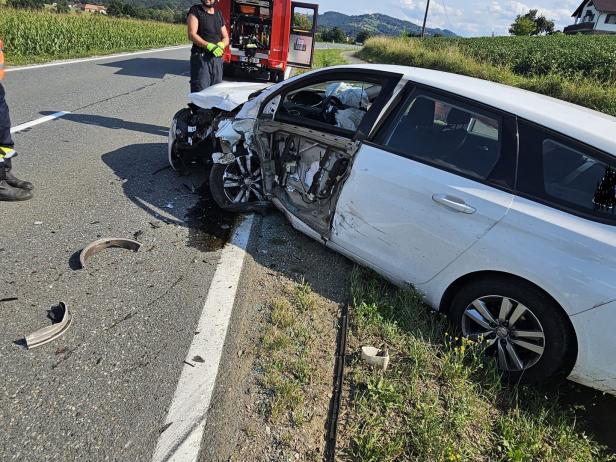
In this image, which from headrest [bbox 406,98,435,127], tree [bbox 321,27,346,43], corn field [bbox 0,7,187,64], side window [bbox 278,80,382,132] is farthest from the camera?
tree [bbox 321,27,346,43]

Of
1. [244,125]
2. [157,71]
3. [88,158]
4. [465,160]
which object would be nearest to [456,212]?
[465,160]

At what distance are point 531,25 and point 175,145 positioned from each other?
81955 mm

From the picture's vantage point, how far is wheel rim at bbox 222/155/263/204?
4.32 metres

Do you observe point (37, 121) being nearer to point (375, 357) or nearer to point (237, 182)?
point (237, 182)

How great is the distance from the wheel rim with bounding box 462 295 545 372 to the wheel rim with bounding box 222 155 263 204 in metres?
2.31

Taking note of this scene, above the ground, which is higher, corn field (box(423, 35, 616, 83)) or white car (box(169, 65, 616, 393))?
corn field (box(423, 35, 616, 83))

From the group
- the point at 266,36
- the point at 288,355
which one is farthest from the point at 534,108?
the point at 266,36

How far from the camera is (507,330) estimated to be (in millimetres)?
2762

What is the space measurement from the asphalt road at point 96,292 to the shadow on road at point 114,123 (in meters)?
0.37

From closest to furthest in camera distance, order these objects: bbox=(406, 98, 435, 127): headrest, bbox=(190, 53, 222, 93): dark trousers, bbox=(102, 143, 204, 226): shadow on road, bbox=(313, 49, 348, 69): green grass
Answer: bbox=(406, 98, 435, 127): headrest
bbox=(102, 143, 204, 226): shadow on road
bbox=(190, 53, 222, 93): dark trousers
bbox=(313, 49, 348, 69): green grass

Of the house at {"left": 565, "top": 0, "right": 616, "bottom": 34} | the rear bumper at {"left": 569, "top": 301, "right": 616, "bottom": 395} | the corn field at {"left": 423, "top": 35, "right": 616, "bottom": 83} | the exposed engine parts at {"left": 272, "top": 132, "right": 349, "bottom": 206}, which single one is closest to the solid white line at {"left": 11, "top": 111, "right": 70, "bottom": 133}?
the exposed engine parts at {"left": 272, "top": 132, "right": 349, "bottom": 206}

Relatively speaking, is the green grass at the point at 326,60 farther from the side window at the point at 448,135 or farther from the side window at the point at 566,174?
the side window at the point at 566,174

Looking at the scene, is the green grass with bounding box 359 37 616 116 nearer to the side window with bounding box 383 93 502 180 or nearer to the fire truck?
the fire truck

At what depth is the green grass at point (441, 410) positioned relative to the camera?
2201 mm
